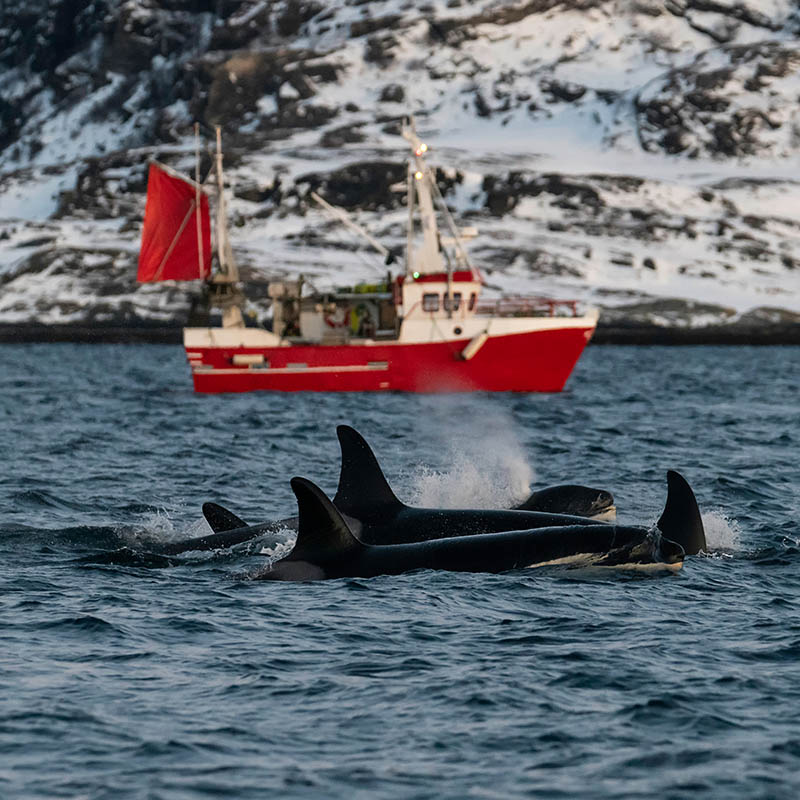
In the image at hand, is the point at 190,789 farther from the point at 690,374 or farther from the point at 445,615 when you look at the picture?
the point at 690,374

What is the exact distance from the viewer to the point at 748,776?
38.5 feet

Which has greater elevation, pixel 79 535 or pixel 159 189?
pixel 159 189

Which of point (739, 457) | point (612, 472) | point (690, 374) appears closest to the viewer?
point (612, 472)

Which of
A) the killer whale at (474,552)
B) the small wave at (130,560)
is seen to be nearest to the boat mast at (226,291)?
the small wave at (130,560)

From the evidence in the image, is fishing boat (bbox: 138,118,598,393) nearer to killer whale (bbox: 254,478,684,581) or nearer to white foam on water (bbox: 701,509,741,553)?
white foam on water (bbox: 701,509,741,553)

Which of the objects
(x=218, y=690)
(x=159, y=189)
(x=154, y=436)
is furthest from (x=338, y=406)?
(x=218, y=690)

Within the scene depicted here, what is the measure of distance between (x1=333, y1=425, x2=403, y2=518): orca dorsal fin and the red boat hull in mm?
45136

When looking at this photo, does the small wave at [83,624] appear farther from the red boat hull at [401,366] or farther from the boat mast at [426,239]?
the boat mast at [426,239]

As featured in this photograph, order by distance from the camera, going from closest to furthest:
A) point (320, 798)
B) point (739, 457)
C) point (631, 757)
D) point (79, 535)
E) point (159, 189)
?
point (320, 798)
point (631, 757)
point (79, 535)
point (739, 457)
point (159, 189)

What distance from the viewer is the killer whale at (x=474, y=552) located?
60.2ft

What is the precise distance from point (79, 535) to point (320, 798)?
12.0 meters

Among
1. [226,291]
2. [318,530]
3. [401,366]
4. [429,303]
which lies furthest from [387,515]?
[226,291]

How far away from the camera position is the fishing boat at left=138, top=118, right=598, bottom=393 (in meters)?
65.3

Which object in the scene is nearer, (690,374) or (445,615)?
(445,615)
